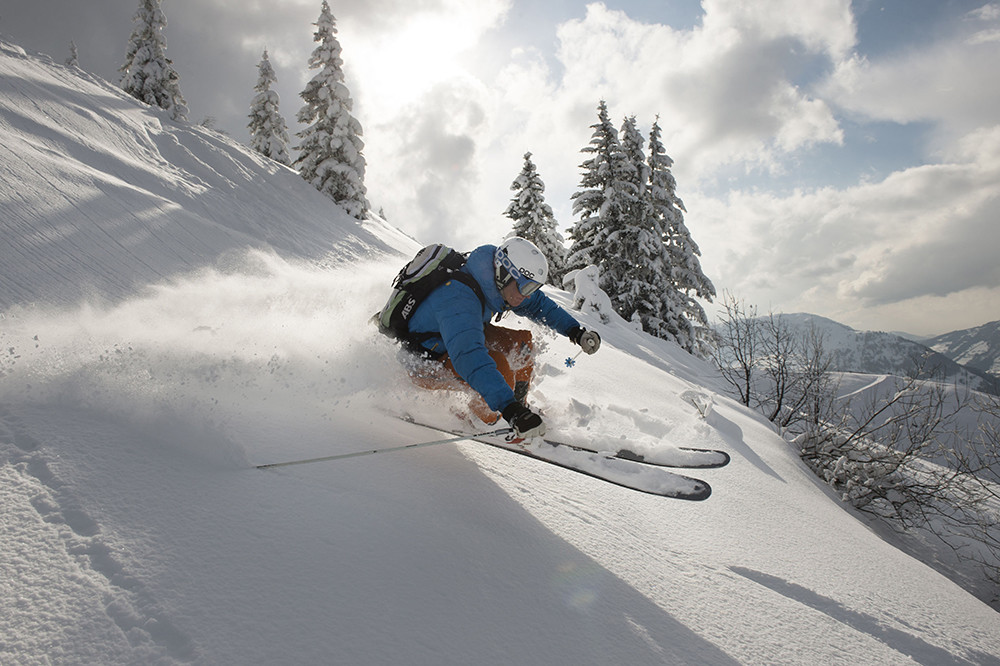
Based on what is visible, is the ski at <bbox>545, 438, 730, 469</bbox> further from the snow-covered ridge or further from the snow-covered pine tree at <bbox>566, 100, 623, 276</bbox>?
the snow-covered pine tree at <bbox>566, 100, 623, 276</bbox>

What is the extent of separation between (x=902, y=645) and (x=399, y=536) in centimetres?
283

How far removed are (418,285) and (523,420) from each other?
1.42 metres

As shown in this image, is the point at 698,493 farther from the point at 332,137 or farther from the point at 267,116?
the point at 267,116

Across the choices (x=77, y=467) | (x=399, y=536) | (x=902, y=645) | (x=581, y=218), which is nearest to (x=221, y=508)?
(x=77, y=467)

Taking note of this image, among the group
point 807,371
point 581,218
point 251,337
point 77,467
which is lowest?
point 77,467

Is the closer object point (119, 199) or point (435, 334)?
point (435, 334)

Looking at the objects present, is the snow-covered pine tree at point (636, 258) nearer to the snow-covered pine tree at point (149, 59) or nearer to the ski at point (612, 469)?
the ski at point (612, 469)

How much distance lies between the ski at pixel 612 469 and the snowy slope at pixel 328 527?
0.64ft

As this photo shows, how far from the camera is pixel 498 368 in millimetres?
3477

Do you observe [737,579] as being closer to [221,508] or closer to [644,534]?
[644,534]

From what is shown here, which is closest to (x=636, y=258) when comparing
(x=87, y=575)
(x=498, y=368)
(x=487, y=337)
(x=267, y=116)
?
(x=487, y=337)

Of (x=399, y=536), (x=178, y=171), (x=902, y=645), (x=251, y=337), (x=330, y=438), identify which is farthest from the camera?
(x=178, y=171)

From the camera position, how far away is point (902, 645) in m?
2.45

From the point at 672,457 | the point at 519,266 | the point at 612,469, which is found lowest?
the point at 612,469
